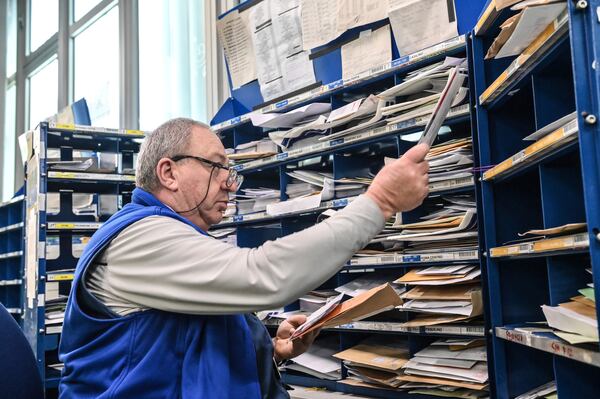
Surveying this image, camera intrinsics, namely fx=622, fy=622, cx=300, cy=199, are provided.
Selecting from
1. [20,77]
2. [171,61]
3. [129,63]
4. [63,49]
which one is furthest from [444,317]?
[20,77]

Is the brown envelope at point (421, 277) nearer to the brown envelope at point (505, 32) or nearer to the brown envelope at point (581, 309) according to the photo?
the brown envelope at point (581, 309)

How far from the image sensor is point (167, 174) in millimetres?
1481

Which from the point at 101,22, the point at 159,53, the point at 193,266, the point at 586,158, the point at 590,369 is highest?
the point at 101,22

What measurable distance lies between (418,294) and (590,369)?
64 cm

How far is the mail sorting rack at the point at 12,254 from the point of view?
4791 mm

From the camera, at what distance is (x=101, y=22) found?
6.10 m

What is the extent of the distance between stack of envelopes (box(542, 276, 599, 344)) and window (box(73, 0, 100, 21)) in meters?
5.79

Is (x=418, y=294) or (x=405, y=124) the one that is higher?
(x=405, y=124)

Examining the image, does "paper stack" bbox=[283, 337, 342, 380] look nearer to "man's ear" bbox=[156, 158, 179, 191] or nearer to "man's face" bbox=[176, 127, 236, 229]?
"man's face" bbox=[176, 127, 236, 229]

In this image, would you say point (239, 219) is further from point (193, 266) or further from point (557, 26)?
point (557, 26)

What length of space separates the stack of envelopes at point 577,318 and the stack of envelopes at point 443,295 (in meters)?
0.44

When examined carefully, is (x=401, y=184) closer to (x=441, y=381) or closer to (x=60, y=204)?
(x=441, y=381)

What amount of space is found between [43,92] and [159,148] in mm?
6996

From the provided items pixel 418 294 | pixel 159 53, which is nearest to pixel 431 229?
pixel 418 294
